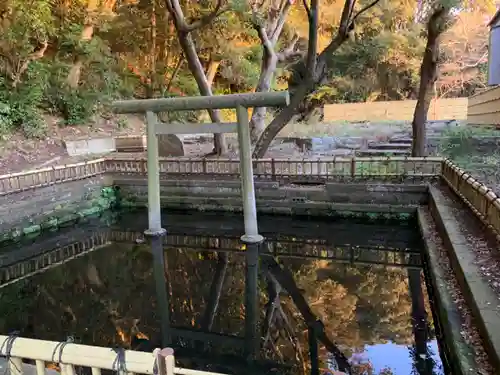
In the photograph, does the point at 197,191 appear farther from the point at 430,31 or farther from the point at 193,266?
the point at 430,31

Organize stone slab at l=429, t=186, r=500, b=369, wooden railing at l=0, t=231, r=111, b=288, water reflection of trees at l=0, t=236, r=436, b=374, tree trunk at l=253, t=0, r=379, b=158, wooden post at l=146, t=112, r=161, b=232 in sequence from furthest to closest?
tree trunk at l=253, t=0, r=379, b=158 < wooden post at l=146, t=112, r=161, b=232 < wooden railing at l=0, t=231, r=111, b=288 < water reflection of trees at l=0, t=236, r=436, b=374 < stone slab at l=429, t=186, r=500, b=369

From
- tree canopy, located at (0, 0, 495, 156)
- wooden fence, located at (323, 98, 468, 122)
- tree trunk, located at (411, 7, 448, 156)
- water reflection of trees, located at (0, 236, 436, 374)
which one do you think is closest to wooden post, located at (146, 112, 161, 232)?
water reflection of trees, located at (0, 236, 436, 374)

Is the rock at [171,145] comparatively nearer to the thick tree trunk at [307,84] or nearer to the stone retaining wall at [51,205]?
the stone retaining wall at [51,205]

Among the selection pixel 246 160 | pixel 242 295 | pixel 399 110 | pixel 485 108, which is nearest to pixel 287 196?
pixel 246 160

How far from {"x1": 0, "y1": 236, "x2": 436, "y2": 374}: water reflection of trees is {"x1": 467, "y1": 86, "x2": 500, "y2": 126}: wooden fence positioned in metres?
10.4

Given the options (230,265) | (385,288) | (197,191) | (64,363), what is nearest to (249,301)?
(230,265)

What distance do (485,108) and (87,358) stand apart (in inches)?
714

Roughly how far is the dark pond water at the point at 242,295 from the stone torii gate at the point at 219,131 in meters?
0.13

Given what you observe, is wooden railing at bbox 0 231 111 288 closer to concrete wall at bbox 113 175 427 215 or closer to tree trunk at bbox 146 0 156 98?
concrete wall at bbox 113 175 427 215

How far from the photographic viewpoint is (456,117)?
25516mm

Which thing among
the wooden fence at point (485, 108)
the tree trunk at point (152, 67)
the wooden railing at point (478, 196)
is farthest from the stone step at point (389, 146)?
the tree trunk at point (152, 67)

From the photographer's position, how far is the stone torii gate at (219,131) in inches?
302

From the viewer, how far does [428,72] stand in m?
10.6

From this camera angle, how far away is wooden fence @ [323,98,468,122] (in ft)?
83.8
